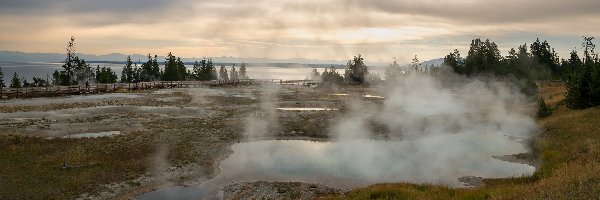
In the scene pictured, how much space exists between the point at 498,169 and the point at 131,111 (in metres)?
44.7

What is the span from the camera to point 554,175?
2322cm

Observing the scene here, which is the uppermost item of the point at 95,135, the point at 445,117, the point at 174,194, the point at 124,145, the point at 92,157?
the point at 445,117

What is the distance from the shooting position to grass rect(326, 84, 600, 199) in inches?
661

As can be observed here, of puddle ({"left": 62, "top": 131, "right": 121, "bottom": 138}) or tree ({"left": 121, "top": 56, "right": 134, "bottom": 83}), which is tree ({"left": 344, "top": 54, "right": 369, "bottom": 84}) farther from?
puddle ({"left": 62, "top": 131, "right": 121, "bottom": 138})

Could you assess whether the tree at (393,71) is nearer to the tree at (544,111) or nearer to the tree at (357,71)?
the tree at (357,71)

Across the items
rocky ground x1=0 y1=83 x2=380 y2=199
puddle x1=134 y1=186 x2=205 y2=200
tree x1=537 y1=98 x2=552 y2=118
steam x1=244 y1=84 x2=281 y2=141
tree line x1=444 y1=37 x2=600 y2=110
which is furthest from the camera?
tree line x1=444 y1=37 x2=600 y2=110

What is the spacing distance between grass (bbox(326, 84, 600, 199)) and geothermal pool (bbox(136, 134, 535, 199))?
2.27 m

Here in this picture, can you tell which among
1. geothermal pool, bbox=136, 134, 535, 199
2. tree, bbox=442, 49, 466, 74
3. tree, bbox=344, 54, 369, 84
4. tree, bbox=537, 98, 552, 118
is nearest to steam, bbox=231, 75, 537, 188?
geothermal pool, bbox=136, 134, 535, 199

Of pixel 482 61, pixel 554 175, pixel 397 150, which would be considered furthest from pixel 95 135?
pixel 482 61

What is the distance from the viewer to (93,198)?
23.5 meters

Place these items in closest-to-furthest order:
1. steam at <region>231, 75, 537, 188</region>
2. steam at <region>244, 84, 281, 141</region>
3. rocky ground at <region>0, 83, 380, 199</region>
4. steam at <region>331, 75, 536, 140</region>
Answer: rocky ground at <region>0, 83, 380, 199</region> → steam at <region>231, 75, 537, 188</region> → steam at <region>244, 84, 281, 141</region> → steam at <region>331, 75, 536, 140</region>

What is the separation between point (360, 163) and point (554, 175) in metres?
12.1

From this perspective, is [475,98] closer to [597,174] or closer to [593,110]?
[593,110]

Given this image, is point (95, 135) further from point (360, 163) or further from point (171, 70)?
point (171, 70)
